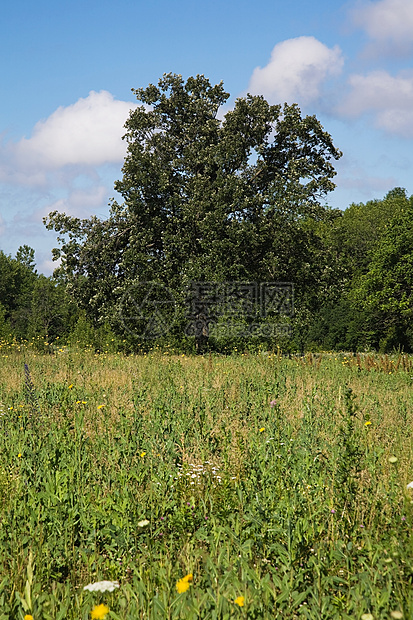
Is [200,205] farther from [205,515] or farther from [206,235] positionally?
[205,515]

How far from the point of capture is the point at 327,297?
20172mm

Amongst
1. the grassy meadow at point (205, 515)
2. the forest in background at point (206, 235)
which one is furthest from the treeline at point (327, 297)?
the grassy meadow at point (205, 515)

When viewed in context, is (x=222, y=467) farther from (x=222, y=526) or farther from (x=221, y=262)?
(x=221, y=262)

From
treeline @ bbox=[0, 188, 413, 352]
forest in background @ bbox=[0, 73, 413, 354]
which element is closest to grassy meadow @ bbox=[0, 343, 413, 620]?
treeline @ bbox=[0, 188, 413, 352]

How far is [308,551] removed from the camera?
3.28 metres

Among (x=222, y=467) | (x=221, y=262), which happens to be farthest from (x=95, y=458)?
(x=221, y=262)

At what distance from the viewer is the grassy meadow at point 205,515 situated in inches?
109

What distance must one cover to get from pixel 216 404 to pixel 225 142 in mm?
13651

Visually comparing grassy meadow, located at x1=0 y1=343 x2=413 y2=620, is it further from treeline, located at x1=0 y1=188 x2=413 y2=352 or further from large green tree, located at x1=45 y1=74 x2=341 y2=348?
large green tree, located at x1=45 y1=74 x2=341 y2=348

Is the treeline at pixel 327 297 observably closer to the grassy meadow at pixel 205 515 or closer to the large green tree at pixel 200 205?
the large green tree at pixel 200 205

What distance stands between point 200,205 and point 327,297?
6.42 m

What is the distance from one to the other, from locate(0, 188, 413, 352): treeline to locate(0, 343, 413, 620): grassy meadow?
26.0 feet

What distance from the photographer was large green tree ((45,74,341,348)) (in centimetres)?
1792

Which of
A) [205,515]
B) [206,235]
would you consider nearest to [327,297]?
[206,235]
